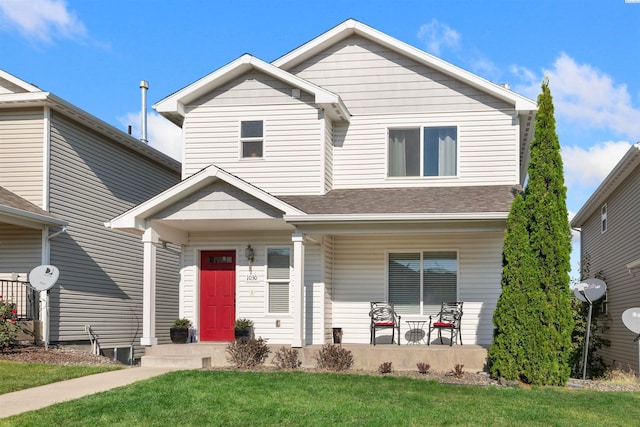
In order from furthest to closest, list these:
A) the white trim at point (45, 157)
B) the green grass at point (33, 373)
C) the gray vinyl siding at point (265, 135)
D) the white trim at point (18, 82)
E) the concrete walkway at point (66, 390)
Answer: the white trim at point (18, 82) < the white trim at point (45, 157) < the gray vinyl siding at point (265, 135) < the green grass at point (33, 373) < the concrete walkway at point (66, 390)

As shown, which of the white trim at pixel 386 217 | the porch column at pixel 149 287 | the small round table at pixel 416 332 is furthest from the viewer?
the small round table at pixel 416 332

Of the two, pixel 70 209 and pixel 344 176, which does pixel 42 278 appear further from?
pixel 344 176

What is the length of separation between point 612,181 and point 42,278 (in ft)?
44.9

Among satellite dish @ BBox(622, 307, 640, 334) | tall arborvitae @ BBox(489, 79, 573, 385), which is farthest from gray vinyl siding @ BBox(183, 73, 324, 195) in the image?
satellite dish @ BBox(622, 307, 640, 334)

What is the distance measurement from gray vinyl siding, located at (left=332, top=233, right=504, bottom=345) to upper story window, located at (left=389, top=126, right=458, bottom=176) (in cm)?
159

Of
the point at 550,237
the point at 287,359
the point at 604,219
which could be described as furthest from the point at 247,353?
the point at 604,219

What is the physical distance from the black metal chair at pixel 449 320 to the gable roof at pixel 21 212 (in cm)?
875

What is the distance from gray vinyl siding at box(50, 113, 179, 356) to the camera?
57.4 ft

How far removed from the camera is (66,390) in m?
10.9

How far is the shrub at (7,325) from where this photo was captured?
14.8 m

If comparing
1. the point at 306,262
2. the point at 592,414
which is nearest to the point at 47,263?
the point at 306,262

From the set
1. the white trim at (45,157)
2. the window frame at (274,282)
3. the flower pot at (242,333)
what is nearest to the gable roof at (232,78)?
the white trim at (45,157)

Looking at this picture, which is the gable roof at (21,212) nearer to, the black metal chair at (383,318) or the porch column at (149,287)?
the porch column at (149,287)

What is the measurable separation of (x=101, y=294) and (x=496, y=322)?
1081cm
